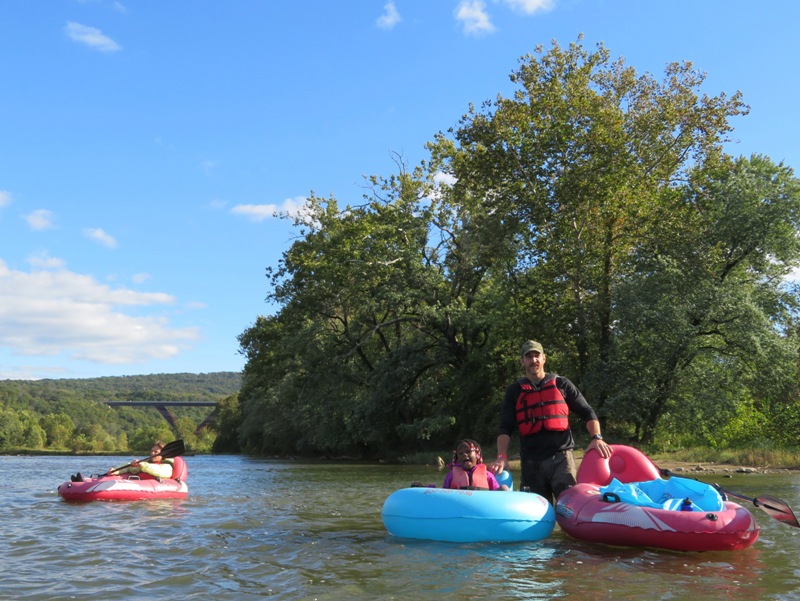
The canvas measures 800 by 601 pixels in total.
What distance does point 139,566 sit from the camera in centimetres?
641

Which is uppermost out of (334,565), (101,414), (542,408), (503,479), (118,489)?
(101,414)

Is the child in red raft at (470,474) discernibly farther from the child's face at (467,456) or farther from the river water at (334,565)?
the river water at (334,565)

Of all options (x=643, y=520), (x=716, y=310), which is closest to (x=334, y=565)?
(x=643, y=520)

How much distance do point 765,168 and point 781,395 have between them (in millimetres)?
6126

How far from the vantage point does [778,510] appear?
699 cm

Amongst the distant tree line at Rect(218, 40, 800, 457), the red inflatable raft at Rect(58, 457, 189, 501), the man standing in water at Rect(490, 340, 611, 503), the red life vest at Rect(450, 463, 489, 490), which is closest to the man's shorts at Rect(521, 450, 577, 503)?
the man standing in water at Rect(490, 340, 611, 503)

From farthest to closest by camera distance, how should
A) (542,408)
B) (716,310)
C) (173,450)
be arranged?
(716,310) < (173,450) < (542,408)

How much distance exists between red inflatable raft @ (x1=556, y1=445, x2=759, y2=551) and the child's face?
94 cm

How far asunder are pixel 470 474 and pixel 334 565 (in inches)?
76.1

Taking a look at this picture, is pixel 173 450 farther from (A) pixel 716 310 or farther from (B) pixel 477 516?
(A) pixel 716 310

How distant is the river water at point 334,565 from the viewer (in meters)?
5.33

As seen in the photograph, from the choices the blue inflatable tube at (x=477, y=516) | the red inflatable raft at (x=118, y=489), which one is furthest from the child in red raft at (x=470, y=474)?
the red inflatable raft at (x=118, y=489)

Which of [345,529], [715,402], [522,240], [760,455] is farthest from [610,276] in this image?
[345,529]

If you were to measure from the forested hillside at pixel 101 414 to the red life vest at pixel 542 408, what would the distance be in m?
52.7
